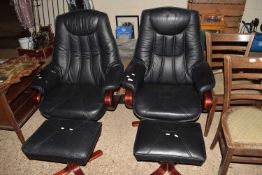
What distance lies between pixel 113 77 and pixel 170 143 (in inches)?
29.7

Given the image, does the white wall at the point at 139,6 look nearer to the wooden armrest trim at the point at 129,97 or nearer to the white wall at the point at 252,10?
the white wall at the point at 252,10

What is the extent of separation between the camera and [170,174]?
1684 millimetres

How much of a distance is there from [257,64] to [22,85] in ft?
6.99

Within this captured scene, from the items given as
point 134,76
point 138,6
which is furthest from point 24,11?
point 134,76

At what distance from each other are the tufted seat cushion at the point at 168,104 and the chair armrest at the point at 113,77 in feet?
0.68

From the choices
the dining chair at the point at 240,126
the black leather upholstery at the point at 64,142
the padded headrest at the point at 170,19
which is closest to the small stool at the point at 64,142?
the black leather upholstery at the point at 64,142

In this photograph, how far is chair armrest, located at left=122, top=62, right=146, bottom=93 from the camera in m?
1.75

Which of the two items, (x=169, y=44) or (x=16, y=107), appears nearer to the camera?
(x=169, y=44)

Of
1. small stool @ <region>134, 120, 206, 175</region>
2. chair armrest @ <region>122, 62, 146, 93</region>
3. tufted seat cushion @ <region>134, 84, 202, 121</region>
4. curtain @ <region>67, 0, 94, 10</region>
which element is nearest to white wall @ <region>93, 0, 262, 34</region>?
curtain @ <region>67, 0, 94, 10</region>

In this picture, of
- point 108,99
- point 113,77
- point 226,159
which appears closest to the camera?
point 226,159

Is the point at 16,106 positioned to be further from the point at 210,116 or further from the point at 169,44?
the point at 210,116

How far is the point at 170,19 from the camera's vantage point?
192 centimetres

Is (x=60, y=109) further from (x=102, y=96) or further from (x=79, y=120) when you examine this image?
(x=102, y=96)

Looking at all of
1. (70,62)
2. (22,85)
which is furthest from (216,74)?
(22,85)
